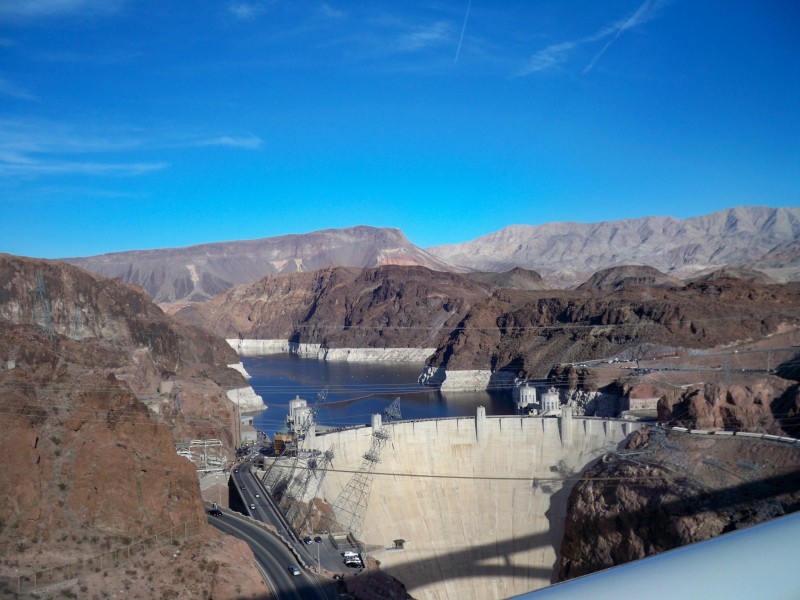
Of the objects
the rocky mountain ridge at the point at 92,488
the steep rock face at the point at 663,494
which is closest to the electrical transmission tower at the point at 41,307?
the rocky mountain ridge at the point at 92,488

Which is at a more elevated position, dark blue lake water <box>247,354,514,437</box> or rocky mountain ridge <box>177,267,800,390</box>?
rocky mountain ridge <box>177,267,800,390</box>

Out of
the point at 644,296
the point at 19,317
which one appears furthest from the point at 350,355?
the point at 19,317

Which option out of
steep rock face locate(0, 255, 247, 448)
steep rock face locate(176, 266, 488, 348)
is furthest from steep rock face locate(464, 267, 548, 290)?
steep rock face locate(0, 255, 247, 448)

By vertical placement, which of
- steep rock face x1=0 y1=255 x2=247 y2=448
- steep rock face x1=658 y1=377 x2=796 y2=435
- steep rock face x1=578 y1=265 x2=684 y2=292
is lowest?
steep rock face x1=658 y1=377 x2=796 y2=435

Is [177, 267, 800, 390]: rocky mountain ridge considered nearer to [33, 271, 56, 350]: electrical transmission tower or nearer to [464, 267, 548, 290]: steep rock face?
[464, 267, 548, 290]: steep rock face

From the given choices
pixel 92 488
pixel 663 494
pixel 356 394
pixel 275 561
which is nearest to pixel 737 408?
pixel 663 494

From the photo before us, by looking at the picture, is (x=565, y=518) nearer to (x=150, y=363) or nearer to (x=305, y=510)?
(x=305, y=510)

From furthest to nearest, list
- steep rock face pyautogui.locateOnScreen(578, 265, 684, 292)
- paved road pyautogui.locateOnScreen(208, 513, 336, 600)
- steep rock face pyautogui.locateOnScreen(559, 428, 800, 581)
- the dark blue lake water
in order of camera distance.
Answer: steep rock face pyautogui.locateOnScreen(578, 265, 684, 292)
the dark blue lake water
steep rock face pyautogui.locateOnScreen(559, 428, 800, 581)
paved road pyautogui.locateOnScreen(208, 513, 336, 600)
